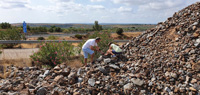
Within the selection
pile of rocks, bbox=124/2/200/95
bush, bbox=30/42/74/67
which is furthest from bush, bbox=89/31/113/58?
bush, bbox=30/42/74/67

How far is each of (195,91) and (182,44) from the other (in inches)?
88.6

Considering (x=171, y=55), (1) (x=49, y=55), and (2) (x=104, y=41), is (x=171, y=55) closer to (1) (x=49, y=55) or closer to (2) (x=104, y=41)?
(2) (x=104, y=41)

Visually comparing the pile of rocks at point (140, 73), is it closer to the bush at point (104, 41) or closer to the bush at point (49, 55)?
the bush at point (49, 55)

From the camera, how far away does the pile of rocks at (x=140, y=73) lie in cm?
549

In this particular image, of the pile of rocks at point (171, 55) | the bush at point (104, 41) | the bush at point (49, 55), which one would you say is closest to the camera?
the pile of rocks at point (171, 55)

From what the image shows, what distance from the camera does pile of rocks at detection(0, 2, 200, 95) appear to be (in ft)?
18.0

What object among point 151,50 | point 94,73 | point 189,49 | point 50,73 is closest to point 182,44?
point 189,49

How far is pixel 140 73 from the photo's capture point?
6.11m

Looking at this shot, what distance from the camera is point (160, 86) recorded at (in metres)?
5.47

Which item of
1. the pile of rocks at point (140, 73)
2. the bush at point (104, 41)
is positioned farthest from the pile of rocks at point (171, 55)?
the bush at point (104, 41)

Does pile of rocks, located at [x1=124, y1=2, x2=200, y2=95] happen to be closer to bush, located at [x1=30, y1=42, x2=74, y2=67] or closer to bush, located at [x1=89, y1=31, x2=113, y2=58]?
bush, located at [x1=89, y1=31, x2=113, y2=58]

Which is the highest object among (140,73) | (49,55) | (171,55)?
(171,55)

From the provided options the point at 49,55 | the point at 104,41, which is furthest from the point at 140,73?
the point at 49,55

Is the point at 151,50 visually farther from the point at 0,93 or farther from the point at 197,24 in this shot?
the point at 0,93
